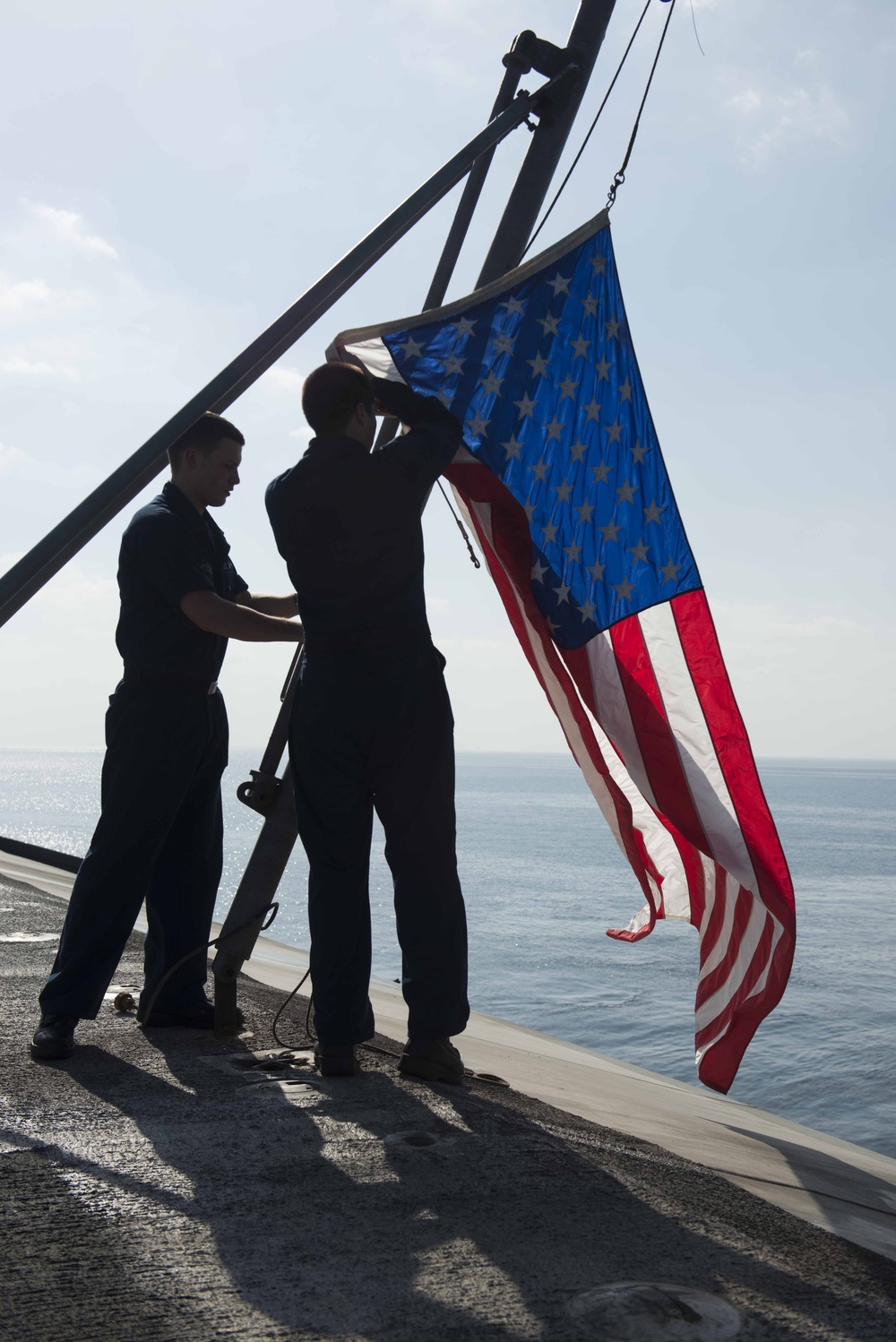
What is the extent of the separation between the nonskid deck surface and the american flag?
1210mm

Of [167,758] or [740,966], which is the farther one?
[740,966]

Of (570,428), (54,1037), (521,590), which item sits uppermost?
(570,428)

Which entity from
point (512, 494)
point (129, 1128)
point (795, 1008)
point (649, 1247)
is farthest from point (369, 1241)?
point (795, 1008)

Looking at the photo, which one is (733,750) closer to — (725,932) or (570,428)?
(725,932)

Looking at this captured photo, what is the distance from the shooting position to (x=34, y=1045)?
312cm

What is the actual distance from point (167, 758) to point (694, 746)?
6.06 feet

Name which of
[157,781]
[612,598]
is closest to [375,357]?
[612,598]

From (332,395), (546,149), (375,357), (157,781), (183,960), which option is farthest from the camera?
(546,149)

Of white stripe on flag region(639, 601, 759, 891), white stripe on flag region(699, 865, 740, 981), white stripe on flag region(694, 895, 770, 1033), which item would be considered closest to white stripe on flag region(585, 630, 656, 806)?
white stripe on flag region(639, 601, 759, 891)

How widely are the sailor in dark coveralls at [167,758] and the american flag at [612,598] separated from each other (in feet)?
2.69

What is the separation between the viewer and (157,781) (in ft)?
11.1

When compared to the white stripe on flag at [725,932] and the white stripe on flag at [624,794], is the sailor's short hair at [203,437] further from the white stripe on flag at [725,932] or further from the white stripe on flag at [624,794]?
the white stripe on flag at [725,932]

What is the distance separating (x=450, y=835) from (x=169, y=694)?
103 cm

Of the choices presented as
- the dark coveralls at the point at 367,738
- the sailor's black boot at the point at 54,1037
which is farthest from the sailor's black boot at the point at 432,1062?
the sailor's black boot at the point at 54,1037
